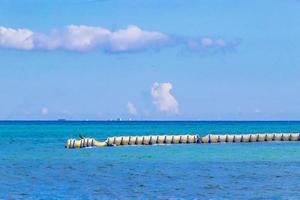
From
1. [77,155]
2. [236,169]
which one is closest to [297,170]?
[236,169]

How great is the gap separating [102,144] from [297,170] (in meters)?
42.4

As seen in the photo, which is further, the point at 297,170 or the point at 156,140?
the point at 156,140

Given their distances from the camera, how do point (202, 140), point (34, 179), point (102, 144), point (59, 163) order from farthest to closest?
point (202, 140), point (102, 144), point (59, 163), point (34, 179)

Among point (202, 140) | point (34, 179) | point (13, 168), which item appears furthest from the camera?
point (202, 140)

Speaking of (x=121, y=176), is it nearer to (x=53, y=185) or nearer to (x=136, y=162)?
(x=53, y=185)

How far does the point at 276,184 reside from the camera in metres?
45.8

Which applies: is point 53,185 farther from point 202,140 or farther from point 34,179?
point 202,140

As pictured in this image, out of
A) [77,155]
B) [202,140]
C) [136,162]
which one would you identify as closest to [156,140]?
[202,140]

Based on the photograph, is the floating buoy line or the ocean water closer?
the ocean water

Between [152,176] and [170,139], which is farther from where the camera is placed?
[170,139]

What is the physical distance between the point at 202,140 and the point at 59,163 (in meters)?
40.6

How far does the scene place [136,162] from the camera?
66812 millimetres

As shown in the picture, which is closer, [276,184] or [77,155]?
[276,184]

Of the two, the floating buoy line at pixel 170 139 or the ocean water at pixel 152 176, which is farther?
the floating buoy line at pixel 170 139
